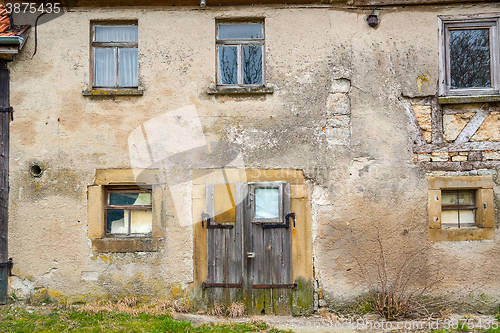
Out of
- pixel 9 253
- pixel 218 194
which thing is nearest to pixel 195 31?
pixel 218 194

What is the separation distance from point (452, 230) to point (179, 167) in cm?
416

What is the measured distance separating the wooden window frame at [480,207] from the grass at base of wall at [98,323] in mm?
2832

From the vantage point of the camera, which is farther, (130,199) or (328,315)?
(130,199)

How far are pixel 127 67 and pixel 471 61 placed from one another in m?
5.34

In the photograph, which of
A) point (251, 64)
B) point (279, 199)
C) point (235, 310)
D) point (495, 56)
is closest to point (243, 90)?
point (251, 64)

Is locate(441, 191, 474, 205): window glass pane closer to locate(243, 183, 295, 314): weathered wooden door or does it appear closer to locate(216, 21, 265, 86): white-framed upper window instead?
locate(243, 183, 295, 314): weathered wooden door

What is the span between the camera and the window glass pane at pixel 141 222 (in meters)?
5.65

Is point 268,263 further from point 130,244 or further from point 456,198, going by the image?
point 456,198

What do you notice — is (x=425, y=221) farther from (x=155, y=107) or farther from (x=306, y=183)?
(x=155, y=107)

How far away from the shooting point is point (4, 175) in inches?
218

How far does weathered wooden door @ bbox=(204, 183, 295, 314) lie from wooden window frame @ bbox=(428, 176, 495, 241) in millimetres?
2135

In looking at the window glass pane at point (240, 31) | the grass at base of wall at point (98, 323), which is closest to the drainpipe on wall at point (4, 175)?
the grass at base of wall at point (98, 323)

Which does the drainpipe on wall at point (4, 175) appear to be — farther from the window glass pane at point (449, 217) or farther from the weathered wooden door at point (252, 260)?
the window glass pane at point (449, 217)

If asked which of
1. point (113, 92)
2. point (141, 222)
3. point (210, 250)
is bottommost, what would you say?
point (210, 250)
